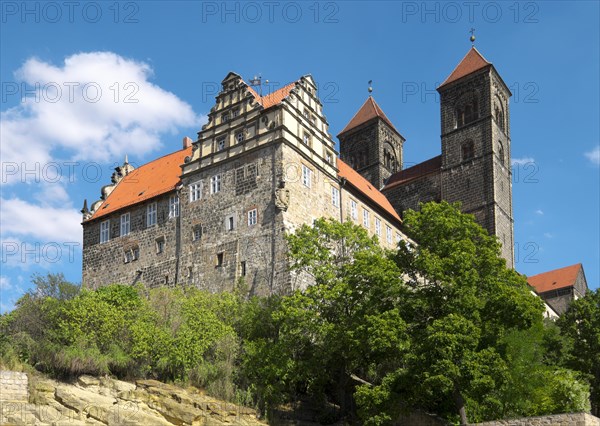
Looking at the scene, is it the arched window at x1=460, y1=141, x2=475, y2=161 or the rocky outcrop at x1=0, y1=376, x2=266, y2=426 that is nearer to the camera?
the rocky outcrop at x1=0, y1=376, x2=266, y2=426

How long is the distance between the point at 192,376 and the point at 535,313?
12.5 meters

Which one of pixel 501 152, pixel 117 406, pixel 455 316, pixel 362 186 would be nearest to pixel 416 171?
pixel 501 152

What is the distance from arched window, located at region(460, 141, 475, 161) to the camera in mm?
60844

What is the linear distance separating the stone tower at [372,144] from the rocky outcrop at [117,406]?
40.5m

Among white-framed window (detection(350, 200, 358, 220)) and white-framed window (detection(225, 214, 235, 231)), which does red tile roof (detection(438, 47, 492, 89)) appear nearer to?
white-framed window (detection(350, 200, 358, 220))

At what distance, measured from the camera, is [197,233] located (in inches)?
1705

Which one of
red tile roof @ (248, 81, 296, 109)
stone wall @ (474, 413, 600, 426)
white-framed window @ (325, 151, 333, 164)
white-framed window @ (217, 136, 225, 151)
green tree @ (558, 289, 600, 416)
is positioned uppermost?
red tile roof @ (248, 81, 296, 109)

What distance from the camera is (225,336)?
1346 inches

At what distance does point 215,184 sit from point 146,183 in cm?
773

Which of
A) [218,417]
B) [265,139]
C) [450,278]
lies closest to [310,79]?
[265,139]

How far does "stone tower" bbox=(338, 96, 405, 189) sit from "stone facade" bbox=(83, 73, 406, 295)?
2262 centimetres

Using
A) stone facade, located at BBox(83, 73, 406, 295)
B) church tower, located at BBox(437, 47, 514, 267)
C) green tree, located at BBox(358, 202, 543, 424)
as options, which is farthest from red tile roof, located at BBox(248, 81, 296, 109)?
church tower, located at BBox(437, 47, 514, 267)

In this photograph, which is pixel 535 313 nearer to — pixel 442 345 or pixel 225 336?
pixel 442 345

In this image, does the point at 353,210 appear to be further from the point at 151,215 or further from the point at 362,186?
the point at 151,215
